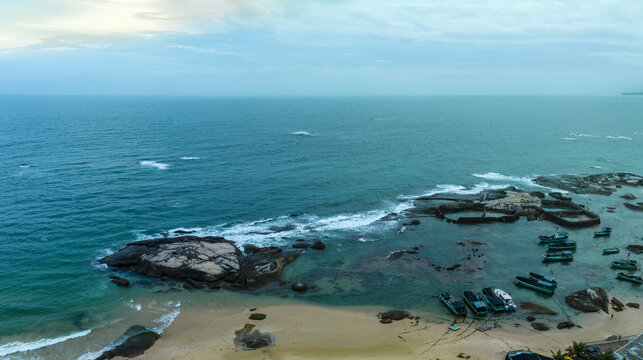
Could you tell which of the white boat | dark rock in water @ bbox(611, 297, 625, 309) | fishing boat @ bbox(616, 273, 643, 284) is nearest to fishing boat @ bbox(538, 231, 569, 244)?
fishing boat @ bbox(616, 273, 643, 284)

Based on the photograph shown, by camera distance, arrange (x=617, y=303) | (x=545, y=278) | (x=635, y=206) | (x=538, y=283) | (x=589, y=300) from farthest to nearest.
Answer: (x=635, y=206) < (x=545, y=278) < (x=538, y=283) < (x=589, y=300) < (x=617, y=303)

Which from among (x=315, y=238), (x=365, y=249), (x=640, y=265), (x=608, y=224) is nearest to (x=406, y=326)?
(x=365, y=249)

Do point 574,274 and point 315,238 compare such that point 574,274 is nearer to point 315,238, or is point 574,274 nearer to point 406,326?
point 406,326

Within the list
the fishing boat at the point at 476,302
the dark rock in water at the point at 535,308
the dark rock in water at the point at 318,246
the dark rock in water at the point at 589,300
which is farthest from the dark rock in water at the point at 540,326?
the dark rock in water at the point at 318,246

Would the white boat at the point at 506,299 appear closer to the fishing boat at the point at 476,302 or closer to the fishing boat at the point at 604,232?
the fishing boat at the point at 476,302

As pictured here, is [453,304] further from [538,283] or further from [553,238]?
[553,238]

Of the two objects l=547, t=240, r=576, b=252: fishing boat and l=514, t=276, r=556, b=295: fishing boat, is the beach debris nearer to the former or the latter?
l=514, t=276, r=556, b=295: fishing boat

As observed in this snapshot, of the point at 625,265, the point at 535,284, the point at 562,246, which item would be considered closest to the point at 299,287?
the point at 535,284
